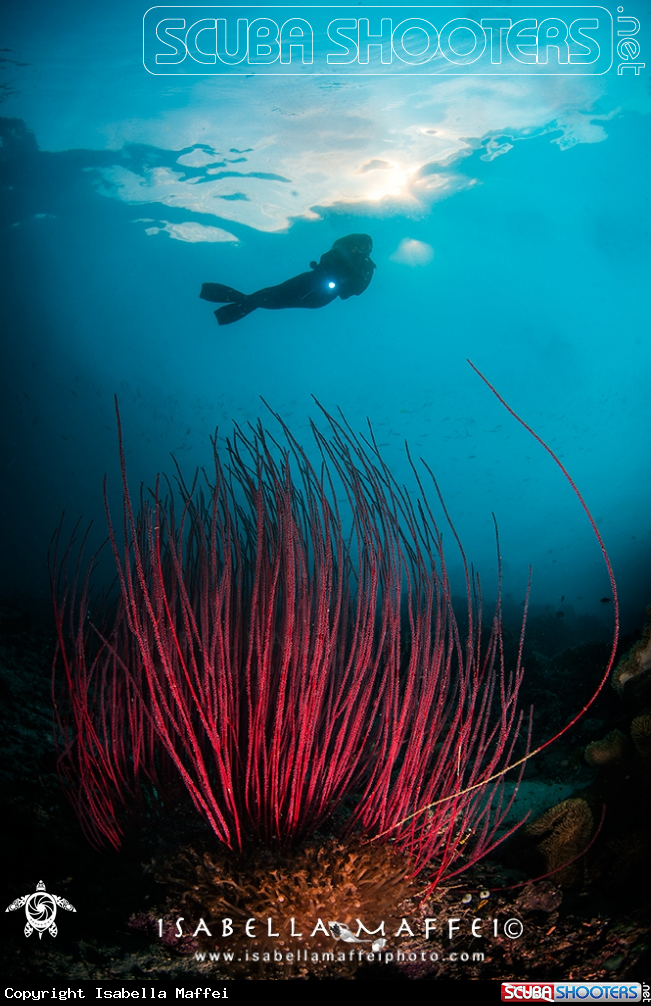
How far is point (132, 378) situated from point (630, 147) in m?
22.4

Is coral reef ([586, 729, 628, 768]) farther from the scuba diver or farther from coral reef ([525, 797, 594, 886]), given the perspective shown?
the scuba diver

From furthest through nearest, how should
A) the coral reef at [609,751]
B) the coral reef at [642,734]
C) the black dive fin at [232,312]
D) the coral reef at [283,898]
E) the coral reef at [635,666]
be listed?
the black dive fin at [232,312], the coral reef at [635,666], the coral reef at [609,751], the coral reef at [642,734], the coral reef at [283,898]

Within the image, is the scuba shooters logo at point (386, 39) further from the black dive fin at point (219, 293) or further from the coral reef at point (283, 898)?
the coral reef at point (283, 898)

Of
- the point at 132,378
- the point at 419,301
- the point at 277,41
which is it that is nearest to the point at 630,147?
the point at 419,301

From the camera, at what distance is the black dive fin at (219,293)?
10.1 meters

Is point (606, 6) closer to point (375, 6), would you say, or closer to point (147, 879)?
point (375, 6)

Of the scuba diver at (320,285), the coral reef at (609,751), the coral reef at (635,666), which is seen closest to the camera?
the coral reef at (609,751)

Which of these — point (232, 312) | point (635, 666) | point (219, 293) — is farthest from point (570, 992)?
point (219, 293)

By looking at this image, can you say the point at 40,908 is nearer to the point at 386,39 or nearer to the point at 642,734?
the point at 642,734

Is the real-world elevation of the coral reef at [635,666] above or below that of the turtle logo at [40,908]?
above

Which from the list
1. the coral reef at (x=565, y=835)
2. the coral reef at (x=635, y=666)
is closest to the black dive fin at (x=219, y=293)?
the coral reef at (x=635, y=666)

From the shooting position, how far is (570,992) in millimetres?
1656

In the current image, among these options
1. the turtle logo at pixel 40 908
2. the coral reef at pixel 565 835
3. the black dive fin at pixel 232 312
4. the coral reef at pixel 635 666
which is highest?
the black dive fin at pixel 232 312

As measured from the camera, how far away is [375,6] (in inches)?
365
